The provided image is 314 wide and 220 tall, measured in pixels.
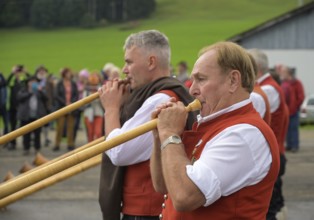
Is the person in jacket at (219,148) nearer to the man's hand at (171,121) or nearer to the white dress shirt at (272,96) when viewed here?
the man's hand at (171,121)

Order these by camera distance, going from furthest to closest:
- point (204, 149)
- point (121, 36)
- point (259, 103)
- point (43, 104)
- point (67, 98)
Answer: point (121, 36), point (67, 98), point (43, 104), point (259, 103), point (204, 149)

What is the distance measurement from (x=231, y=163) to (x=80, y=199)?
6.62 m

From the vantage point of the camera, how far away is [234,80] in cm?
294

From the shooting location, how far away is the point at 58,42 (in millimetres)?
70688

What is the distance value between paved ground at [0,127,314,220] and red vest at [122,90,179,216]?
4028mm

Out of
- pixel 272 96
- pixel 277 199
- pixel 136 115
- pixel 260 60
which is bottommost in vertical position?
pixel 277 199

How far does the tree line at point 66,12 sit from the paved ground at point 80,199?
57.1 meters

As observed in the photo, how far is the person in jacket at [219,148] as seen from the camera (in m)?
2.75

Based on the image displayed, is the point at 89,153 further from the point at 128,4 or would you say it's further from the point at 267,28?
the point at 128,4

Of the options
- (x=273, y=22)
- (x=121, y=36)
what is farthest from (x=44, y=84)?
(x=121, y=36)

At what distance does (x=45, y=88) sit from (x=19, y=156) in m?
2.76

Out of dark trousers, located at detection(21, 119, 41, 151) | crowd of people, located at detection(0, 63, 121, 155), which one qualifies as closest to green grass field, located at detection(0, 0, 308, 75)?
crowd of people, located at detection(0, 63, 121, 155)

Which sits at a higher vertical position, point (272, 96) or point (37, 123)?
point (37, 123)

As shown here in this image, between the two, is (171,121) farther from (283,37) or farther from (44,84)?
(283,37)
